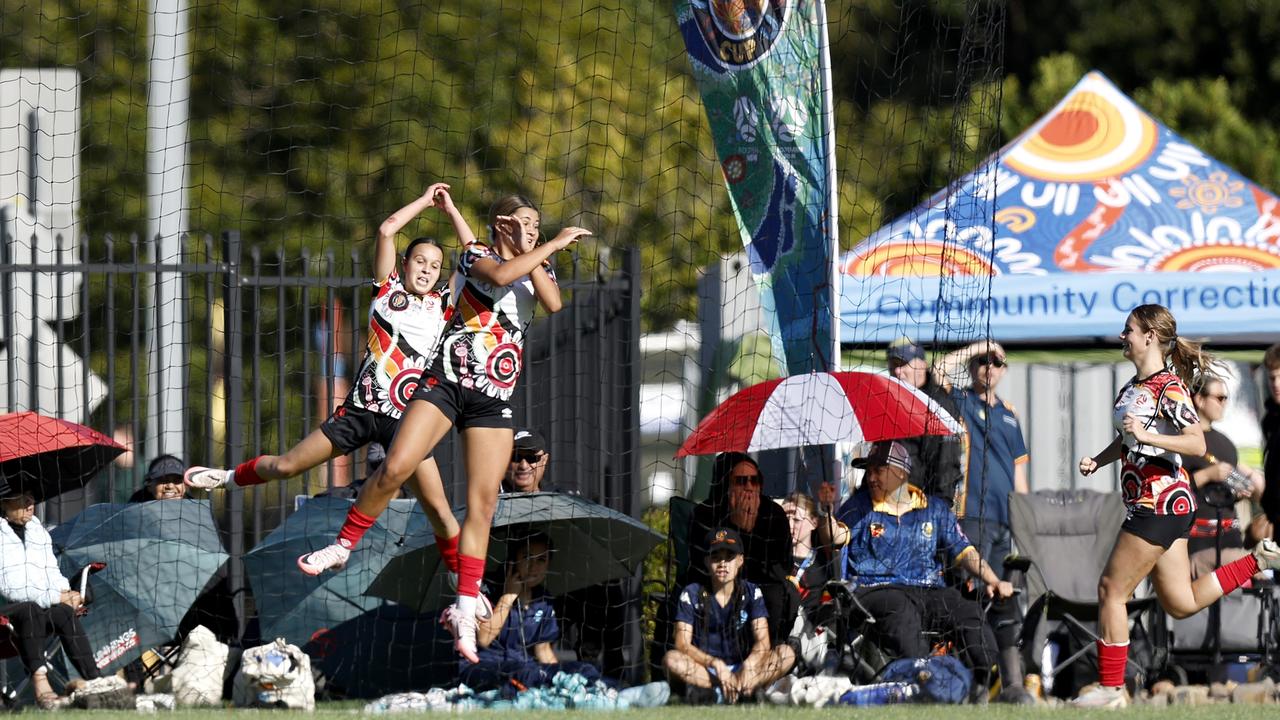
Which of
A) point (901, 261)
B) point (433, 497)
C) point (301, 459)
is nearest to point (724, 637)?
point (433, 497)

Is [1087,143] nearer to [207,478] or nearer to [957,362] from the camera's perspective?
[957,362]

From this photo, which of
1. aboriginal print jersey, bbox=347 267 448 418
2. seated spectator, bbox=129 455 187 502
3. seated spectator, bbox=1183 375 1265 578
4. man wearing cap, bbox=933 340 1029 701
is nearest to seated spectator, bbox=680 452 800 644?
man wearing cap, bbox=933 340 1029 701

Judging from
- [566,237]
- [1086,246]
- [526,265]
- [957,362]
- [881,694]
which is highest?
[1086,246]

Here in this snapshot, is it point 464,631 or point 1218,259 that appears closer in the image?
point 464,631

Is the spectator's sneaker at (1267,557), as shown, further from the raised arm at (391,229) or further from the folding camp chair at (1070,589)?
the raised arm at (391,229)

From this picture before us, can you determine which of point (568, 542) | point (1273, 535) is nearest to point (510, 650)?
point (568, 542)

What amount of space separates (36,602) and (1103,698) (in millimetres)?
4548

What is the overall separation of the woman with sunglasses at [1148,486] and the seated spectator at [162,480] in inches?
176

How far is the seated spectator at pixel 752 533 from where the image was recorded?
8266mm

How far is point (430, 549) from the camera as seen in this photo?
8.12 m

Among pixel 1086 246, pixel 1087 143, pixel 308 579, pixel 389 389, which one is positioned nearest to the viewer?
pixel 389 389

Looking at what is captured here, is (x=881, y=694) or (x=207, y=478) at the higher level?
(x=207, y=478)

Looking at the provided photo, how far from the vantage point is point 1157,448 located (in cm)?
711

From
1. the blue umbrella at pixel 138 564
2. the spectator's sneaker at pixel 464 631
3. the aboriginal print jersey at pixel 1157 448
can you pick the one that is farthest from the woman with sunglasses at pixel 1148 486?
the blue umbrella at pixel 138 564
